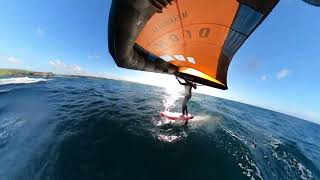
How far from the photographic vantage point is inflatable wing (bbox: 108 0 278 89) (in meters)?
2.33

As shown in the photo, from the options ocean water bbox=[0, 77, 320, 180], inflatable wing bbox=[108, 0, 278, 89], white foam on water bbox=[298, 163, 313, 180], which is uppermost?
inflatable wing bbox=[108, 0, 278, 89]

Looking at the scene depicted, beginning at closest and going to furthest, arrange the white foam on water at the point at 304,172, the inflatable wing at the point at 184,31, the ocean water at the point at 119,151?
the inflatable wing at the point at 184,31
the ocean water at the point at 119,151
the white foam on water at the point at 304,172

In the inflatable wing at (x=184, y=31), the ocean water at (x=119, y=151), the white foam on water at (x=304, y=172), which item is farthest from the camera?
the white foam on water at (x=304, y=172)

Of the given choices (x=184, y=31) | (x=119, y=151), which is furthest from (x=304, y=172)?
(x=184, y=31)

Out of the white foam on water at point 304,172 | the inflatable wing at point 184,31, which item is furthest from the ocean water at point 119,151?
the inflatable wing at point 184,31

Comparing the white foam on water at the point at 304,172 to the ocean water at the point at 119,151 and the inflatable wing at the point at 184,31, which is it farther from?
the inflatable wing at the point at 184,31

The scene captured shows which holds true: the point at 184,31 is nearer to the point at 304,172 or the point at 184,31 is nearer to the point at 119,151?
the point at 119,151

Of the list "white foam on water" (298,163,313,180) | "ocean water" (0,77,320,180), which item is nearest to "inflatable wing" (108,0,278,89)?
"ocean water" (0,77,320,180)

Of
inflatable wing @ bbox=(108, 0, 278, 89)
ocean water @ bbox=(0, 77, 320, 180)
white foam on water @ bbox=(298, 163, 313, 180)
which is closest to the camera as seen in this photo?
inflatable wing @ bbox=(108, 0, 278, 89)

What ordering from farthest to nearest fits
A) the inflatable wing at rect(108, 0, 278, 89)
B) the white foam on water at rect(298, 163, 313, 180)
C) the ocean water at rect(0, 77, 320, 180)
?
the white foam on water at rect(298, 163, 313, 180), the ocean water at rect(0, 77, 320, 180), the inflatable wing at rect(108, 0, 278, 89)

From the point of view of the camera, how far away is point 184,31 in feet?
23.8

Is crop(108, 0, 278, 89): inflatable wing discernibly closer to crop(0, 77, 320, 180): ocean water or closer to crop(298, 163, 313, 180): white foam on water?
crop(0, 77, 320, 180): ocean water

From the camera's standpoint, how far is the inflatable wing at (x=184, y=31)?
2.33 metres

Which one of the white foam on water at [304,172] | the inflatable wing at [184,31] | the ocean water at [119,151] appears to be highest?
the inflatable wing at [184,31]
